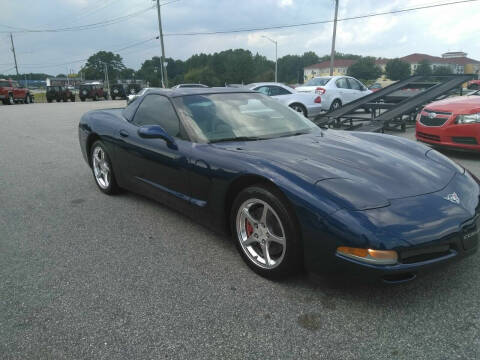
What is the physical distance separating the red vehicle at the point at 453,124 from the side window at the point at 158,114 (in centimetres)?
481

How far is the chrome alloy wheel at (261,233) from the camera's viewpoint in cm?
244

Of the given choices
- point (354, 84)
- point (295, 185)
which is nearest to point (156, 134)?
point (295, 185)

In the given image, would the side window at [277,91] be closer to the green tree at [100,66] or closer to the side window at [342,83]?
the side window at [342,83]

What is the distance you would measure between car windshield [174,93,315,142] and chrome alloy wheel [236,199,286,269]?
74 centimetres

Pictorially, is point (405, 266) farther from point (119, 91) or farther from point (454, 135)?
point (119, 91)

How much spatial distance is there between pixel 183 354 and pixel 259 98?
2662 mm

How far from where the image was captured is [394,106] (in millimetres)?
9422

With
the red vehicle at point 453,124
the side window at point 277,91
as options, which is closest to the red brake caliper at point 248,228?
the red vehicle at point 453,124

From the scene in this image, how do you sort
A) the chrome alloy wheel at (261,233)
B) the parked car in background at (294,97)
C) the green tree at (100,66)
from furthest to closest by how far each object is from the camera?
the green tree at (100,66)
the parked car in background at (294,97)
the chrome alloy wheel at (261,233)

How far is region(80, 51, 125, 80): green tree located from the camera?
112 m

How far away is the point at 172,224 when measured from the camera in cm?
357

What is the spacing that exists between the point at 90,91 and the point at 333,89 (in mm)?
27455

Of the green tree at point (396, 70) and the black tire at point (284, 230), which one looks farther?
the green tree at point (396, 70)

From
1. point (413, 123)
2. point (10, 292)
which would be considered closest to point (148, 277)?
point (10, 292)
